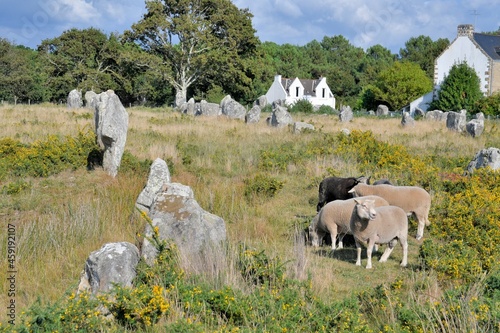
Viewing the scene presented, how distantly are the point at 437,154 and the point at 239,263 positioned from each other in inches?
585

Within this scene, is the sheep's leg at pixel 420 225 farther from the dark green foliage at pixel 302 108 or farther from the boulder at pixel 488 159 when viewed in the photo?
the dark green foliage at pixel 302 108

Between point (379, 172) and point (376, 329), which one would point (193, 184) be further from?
point (376, 329)

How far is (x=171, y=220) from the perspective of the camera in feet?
27.8

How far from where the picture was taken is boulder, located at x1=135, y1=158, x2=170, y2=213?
1152cm

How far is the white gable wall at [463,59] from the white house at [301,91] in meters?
21.2

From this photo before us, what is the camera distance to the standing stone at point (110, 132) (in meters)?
14.7

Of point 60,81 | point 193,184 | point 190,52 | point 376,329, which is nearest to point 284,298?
point 376,329

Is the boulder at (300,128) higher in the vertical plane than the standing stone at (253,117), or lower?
lower

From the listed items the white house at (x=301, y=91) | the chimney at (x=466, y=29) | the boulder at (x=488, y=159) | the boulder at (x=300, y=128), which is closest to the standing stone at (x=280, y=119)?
the boulder at (x=300, y=128)

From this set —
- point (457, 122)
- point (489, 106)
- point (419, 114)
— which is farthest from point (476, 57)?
point (457, 122)

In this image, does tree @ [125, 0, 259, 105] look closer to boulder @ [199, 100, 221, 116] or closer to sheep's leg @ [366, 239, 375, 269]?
boulder @ [199, 100, 221, 116]

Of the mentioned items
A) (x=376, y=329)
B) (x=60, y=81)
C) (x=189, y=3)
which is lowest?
(x=376, y=329)

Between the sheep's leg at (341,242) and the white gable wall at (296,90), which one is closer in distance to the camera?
the sheep's leg at (341,242)

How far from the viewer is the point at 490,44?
2293 inches
